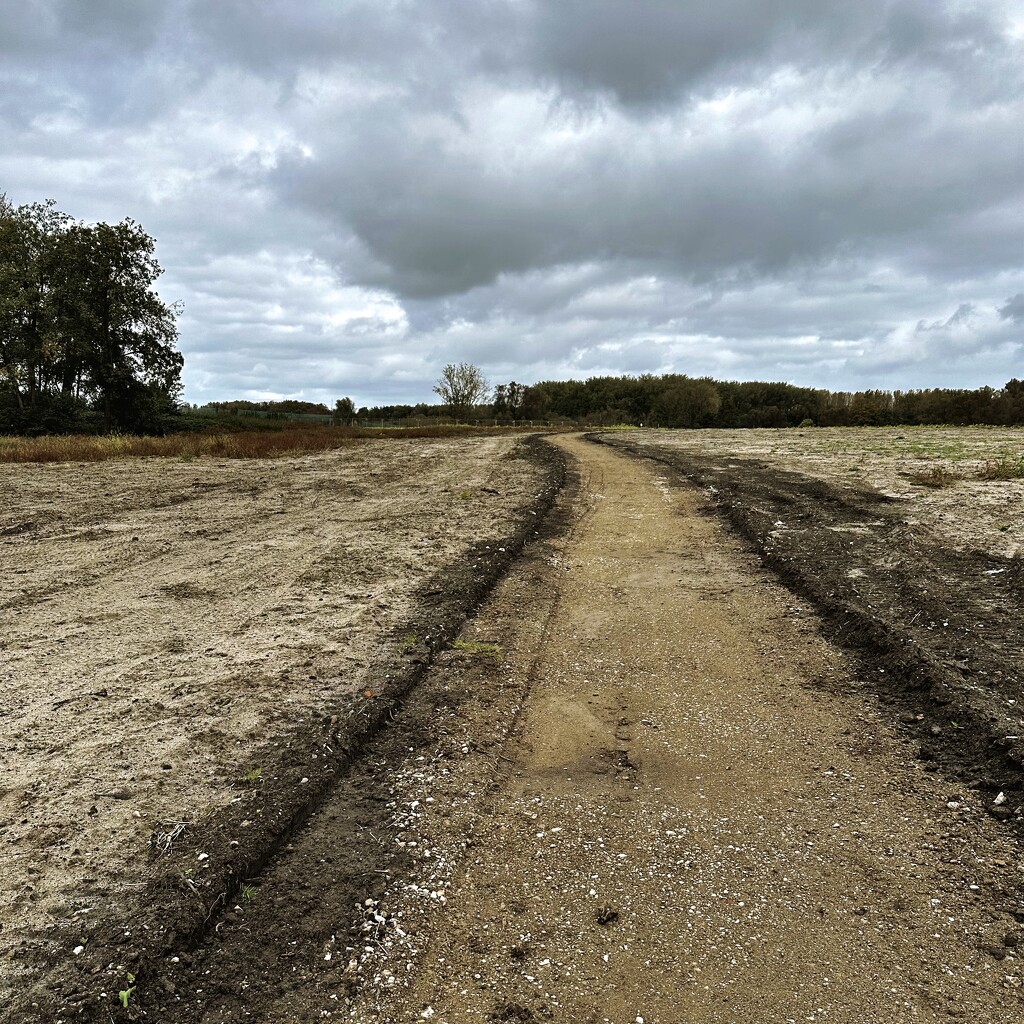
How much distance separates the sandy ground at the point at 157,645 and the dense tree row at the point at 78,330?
1161 inches

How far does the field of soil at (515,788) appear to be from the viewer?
2.43m

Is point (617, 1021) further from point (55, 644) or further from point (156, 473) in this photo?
point (156, 473)

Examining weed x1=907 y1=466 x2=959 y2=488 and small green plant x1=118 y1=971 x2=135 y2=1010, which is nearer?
small green plant x1=118 y1=971 x2=135 y2=1010

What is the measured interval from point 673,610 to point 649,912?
3759 millimetres

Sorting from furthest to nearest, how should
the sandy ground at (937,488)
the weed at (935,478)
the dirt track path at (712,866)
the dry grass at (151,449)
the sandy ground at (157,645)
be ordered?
the dry grass at (151,449)
the weed at (935,478)
the sandy ground at (937,488)
the sandy ground at (157,645)
the dirt track path at (712,866)

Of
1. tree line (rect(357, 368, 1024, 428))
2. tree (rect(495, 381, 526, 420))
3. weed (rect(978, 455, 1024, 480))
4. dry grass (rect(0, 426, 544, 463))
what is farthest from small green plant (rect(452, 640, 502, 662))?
tree (rect(495, 381, 526, 420))

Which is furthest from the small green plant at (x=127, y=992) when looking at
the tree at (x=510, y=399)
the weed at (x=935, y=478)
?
the tree at (x=510, y=399)

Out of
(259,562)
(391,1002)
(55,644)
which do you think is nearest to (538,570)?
(259,562)

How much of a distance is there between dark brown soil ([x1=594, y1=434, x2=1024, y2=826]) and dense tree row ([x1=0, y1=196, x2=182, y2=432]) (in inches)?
1515

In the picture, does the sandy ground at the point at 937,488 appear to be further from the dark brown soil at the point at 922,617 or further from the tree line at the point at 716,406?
the tree line at the point at 716,406

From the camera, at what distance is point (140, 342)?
3994 centimetres

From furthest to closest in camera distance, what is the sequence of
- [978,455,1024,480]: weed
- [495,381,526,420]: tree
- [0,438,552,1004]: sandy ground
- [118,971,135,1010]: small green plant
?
[495,381,526,420]: tree < [978,455,1024,480]: weed < [0,438,552,1004]: sandy ground < [118,971,135,1010]: small green plant

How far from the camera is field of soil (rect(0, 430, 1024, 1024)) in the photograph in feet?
7.97

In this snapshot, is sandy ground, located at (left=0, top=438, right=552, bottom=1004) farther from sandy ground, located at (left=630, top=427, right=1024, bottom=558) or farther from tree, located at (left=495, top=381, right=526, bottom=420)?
tree, located at (left=495, top=381, right=526, bottom=420)
